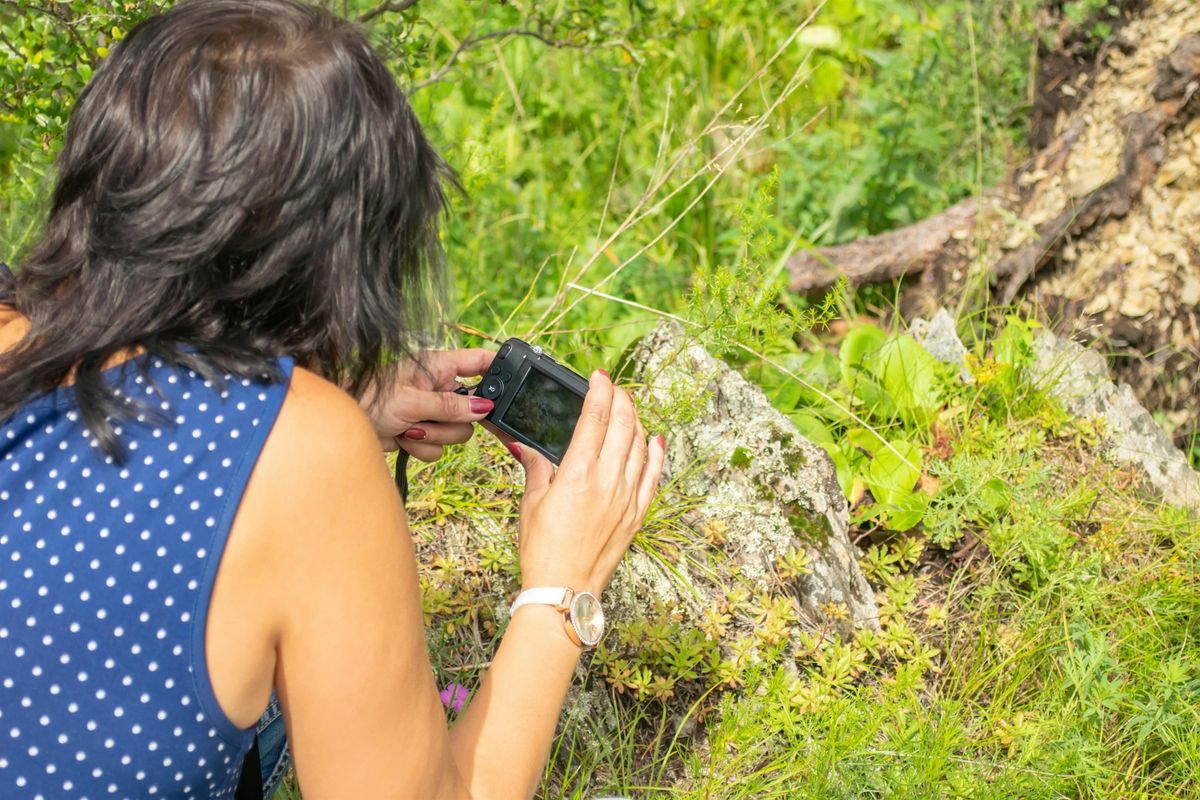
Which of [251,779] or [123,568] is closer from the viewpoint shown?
[123,568]

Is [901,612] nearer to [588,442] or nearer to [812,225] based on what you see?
[588,442]

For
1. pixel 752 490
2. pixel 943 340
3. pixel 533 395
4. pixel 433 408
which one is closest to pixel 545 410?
pixel 533 395

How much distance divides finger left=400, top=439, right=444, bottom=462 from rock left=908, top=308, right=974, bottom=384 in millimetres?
1474

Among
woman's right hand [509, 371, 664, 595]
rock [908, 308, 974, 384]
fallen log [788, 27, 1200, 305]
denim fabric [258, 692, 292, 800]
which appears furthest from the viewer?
fallen log [788, 27, 1200, 305]

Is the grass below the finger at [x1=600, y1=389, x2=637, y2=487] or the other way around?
below

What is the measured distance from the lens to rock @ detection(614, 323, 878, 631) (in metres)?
2.30

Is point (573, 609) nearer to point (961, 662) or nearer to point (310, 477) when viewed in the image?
point (310, 477)

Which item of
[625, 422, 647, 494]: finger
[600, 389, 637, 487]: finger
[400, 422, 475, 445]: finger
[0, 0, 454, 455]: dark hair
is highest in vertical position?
[0, 0, 454, 455]: dark hair

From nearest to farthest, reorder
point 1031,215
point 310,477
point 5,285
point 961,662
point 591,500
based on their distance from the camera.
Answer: point 310,477
point 5,285
point 591,500
point 961,662
point 1031,215

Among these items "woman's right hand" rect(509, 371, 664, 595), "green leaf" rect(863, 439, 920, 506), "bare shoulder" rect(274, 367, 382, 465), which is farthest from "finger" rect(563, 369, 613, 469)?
"green leaf" rect(863, 439, 920, 506)

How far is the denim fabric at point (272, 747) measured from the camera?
1.64m

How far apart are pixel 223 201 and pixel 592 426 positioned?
2.03 feet

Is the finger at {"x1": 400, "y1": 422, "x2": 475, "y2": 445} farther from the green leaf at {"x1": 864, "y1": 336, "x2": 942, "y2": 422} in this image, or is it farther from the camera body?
the green leaf at {"x1": 864, "y1": 336, "x2": 942, "y2": 422}

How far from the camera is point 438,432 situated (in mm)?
1828
